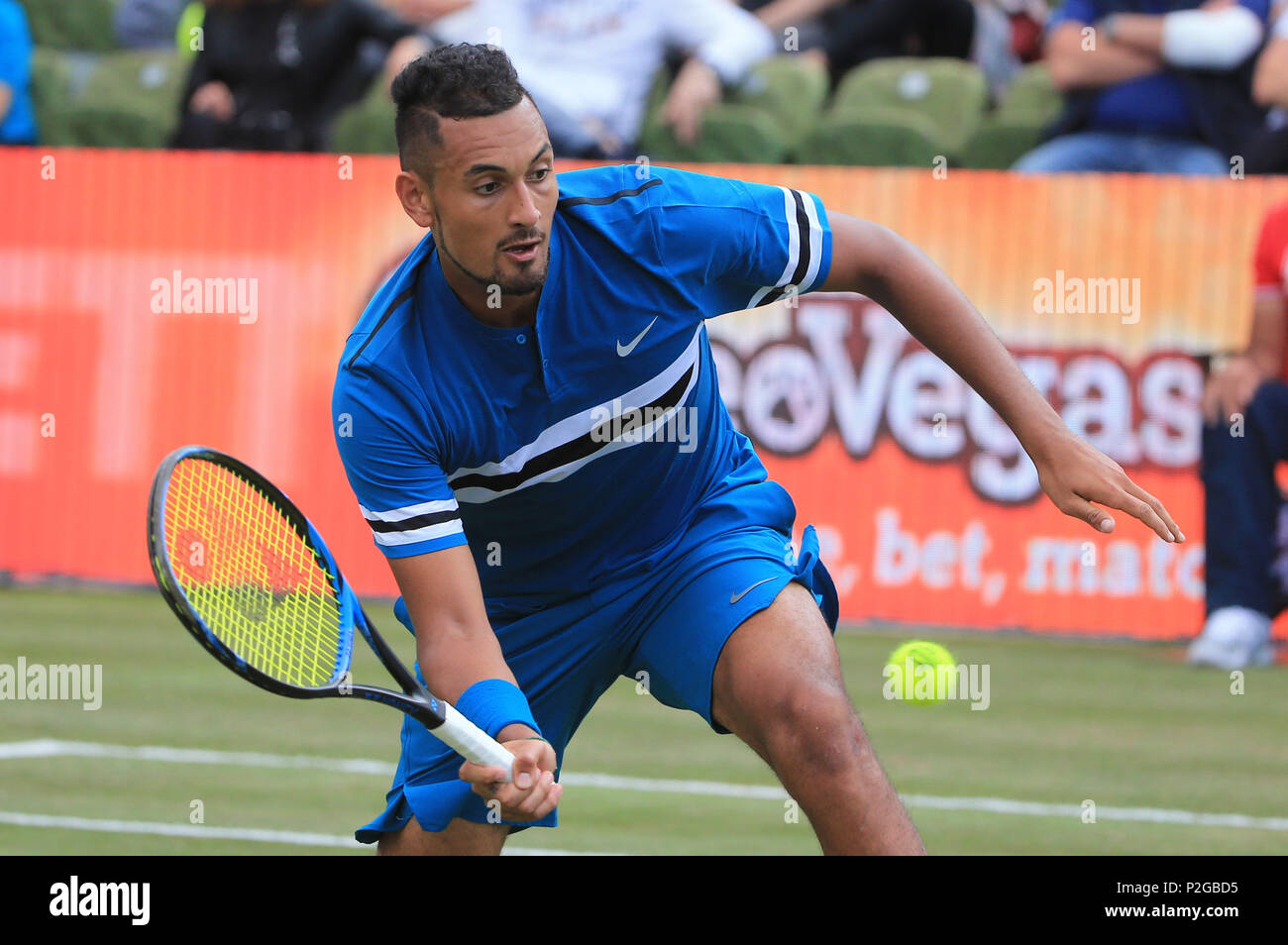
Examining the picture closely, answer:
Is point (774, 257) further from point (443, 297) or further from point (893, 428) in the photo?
point (893, 428)

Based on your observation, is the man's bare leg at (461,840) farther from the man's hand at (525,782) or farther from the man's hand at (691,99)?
the man's hand at (691,99)

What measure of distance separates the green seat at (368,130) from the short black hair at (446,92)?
7056mm

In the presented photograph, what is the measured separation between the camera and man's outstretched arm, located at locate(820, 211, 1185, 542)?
448 centimetres

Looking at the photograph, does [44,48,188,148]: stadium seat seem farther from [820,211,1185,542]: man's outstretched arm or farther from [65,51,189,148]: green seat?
[820,211,1185,542]: man's outstretched arm

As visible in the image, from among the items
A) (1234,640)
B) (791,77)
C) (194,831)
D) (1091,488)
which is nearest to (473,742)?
(1091,488)

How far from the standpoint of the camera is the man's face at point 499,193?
4.21 meters

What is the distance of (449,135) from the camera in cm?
424

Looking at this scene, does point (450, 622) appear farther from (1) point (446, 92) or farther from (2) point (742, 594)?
(1) point (446, 92)

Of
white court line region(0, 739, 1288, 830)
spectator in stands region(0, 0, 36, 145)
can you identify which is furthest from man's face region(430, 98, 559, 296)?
spectator in stands region(0, 0, 36, 145)

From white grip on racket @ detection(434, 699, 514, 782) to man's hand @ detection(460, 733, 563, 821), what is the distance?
2 centimetres

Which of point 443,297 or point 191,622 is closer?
point 191,622

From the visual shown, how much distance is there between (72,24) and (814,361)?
23.5 ft

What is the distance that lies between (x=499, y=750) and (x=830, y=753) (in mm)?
670

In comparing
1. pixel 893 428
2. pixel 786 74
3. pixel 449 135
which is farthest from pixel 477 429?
pixel 786 74
